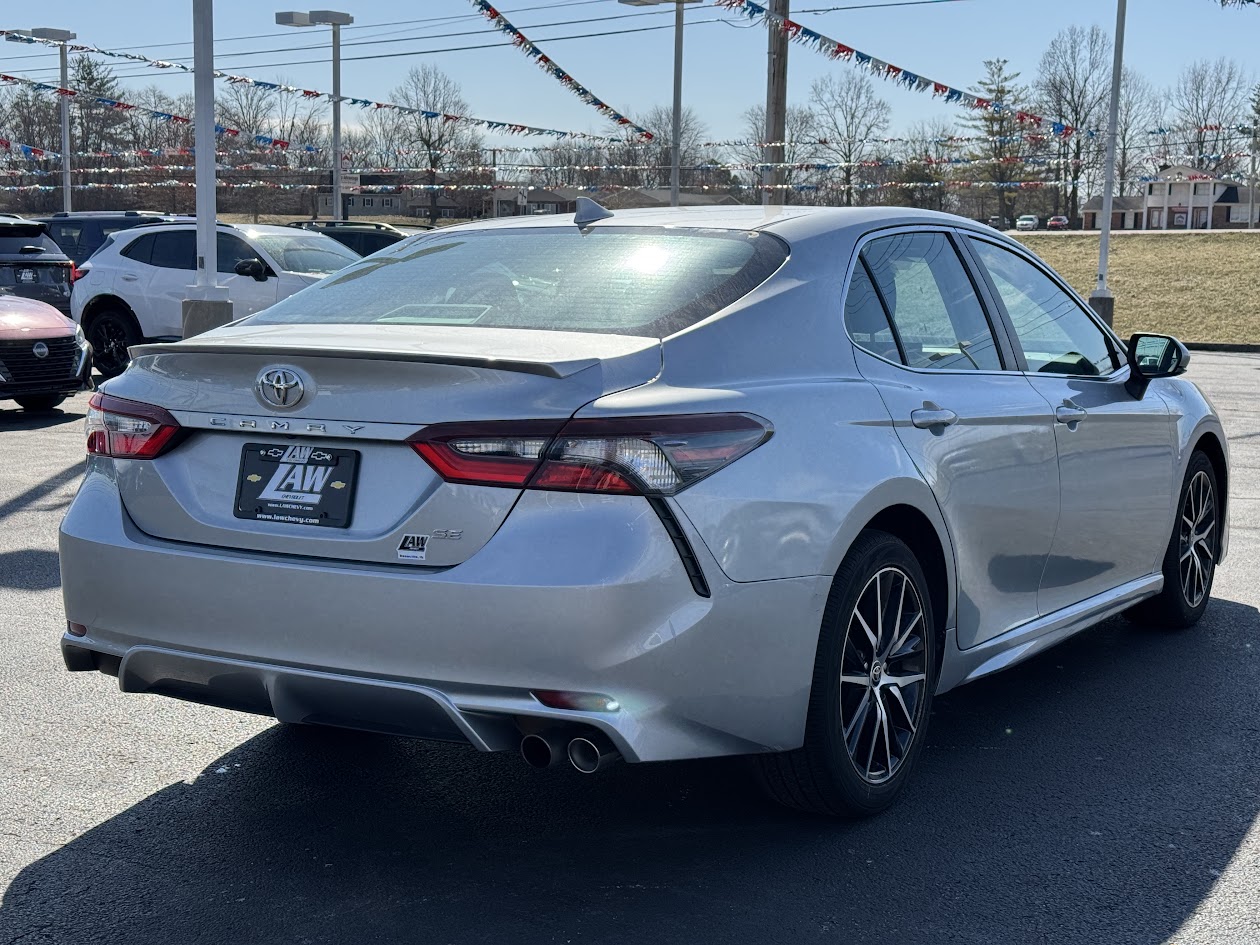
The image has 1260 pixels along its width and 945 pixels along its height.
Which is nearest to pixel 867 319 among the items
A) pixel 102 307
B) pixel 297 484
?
pixel 297 484

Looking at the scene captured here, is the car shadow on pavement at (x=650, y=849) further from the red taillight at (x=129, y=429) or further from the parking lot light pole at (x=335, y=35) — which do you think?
the parking lot light pole at (x=335, y=35)

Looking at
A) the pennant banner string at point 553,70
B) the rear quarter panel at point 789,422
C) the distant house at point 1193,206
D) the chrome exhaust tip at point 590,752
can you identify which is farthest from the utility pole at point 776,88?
the distant house at point 1193,206

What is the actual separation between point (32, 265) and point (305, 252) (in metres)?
3.27

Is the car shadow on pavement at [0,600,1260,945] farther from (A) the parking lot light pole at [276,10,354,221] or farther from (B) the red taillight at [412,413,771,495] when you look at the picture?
(A) the parking lot light pole at [276,10,354,221]

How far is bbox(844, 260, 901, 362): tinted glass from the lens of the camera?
4.00 metres

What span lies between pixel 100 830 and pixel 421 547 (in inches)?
51.5

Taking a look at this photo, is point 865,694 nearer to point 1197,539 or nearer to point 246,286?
point 1197,539

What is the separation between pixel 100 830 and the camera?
12.3 ft

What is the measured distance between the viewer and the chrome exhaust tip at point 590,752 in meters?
3.17

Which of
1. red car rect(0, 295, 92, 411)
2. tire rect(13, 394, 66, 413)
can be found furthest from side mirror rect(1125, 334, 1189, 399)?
tire rect(13, 394, 66, 413)

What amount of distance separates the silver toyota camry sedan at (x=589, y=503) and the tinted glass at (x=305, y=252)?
1305cm

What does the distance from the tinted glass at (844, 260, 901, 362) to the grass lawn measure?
26.3 metres

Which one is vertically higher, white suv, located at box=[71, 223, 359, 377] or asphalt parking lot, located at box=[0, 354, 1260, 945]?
white suv, located at box=[71, 223, 359, 377]

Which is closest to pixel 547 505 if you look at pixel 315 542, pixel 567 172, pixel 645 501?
pixel 645 501
